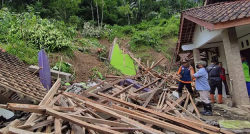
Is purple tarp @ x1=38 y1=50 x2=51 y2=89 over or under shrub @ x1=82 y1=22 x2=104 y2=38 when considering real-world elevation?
under

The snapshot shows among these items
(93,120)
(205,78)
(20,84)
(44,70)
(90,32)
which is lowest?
(93,120)

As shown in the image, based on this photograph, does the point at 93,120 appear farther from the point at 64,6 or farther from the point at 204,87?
the point at 64,6

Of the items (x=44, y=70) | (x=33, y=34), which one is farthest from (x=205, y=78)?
(x=33, y=34)

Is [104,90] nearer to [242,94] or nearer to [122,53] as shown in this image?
[242,94]

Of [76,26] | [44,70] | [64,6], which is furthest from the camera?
[64,6]

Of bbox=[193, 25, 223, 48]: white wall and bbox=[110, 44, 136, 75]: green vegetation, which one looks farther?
bbox=[110, 44, 136, 75]: green vegetation

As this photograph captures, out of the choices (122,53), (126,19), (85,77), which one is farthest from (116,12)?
(85,77)

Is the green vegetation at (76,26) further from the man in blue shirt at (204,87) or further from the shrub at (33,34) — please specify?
the man in blue shirt at (204,87)

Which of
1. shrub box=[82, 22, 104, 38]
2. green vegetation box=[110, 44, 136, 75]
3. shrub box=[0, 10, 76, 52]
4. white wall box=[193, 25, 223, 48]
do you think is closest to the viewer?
white wall box=[193, 25, 223, 48]

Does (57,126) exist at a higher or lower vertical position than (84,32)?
lower

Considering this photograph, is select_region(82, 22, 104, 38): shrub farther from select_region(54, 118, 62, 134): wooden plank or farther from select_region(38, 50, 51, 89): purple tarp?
select_region(54, 118, 62, 134): wooden plank

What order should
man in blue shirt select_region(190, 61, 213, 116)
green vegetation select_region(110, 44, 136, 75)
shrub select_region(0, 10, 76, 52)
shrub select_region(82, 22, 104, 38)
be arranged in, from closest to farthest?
man in blue shirt select_region(190, 61, 213, 116) < shrub select_region(0, 10, 76, 52) < green vegetation select_region(110, 44, 136, 75) < shrub select_region(82, 22, 104, 38)

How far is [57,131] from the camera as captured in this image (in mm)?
2148

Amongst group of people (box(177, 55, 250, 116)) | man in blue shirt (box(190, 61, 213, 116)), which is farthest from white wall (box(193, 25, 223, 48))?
man in blue shirt (box(190, 61, 213, 116))
